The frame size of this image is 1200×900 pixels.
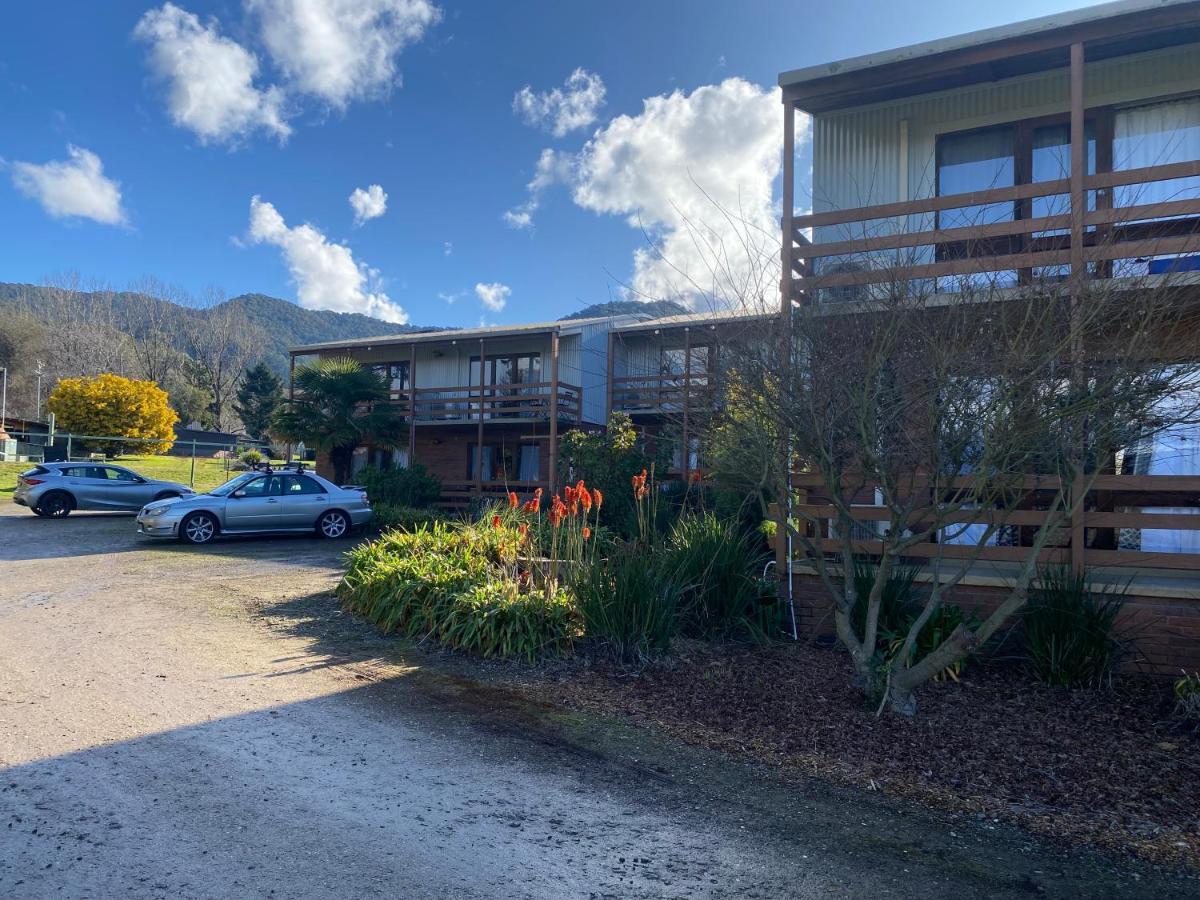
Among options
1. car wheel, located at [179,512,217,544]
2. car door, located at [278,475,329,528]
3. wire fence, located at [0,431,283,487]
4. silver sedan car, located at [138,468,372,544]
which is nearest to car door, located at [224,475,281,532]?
silver sedan car, located at [138,468,372,544]

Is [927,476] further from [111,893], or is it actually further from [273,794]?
[111,893]

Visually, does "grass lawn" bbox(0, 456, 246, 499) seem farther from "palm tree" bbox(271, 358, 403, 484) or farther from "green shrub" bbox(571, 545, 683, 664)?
"green shrub" bbox(571, 545, 683, 664)

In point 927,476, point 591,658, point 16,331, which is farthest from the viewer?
point 16,331

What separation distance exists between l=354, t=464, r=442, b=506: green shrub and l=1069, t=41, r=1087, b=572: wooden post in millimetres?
15433

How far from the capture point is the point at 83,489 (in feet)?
64.4

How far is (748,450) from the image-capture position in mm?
6164

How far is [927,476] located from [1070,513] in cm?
86

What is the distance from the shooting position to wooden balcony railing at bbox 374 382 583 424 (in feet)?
79.2

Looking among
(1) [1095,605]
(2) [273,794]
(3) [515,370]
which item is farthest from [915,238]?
(3) [515,370]

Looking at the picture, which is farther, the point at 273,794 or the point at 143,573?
the point at 143,573

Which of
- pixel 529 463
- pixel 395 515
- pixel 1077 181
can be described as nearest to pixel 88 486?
pixel 395 515

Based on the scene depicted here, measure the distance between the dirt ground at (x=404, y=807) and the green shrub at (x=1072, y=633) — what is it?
8.27 feet

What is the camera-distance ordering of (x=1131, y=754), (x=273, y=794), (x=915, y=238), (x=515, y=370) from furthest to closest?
(x=515, y=370) → (x=915, y=238) → (x=1131, y=754) → (x=273, y=794)

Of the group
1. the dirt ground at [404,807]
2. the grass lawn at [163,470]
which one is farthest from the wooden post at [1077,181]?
the grass lawn at [163,470]
